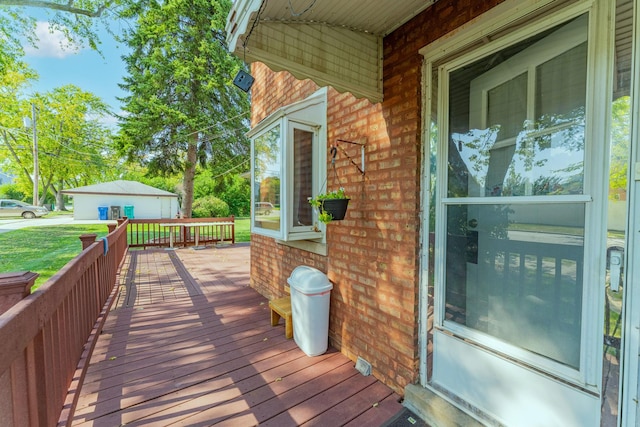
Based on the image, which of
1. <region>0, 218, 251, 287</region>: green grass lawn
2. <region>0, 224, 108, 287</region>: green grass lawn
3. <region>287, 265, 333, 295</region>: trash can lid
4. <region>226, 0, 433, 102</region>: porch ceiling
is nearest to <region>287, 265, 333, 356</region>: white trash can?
<region>287, 265, 333, 295</region>: trash can lid

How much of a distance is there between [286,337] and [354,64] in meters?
2.87

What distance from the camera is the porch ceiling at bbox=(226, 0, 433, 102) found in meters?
1.77

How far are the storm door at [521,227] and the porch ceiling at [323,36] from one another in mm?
573

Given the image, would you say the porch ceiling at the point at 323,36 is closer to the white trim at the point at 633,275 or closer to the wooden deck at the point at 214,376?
the white trim at the point at 633,275

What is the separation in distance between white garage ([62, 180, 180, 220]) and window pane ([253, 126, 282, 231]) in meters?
20.9

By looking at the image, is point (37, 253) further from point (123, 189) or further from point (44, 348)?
point (123, 189)

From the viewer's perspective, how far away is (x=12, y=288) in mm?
1359

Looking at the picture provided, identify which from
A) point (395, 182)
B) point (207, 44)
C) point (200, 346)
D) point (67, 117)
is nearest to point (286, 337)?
point (200, 346)

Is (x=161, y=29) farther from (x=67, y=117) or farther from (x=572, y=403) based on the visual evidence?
(x=67, y=117)

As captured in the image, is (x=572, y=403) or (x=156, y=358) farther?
(x=156, y=358)

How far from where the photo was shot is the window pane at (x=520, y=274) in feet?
4.83

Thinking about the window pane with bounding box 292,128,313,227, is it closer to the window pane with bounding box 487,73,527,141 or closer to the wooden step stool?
the wooden step stool

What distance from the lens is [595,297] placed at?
1370 mm

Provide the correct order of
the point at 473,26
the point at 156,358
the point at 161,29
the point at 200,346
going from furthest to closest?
1. the point at 161,29
2. the point at 200,346
3. the point at 156,358
4. the point at 473,26
